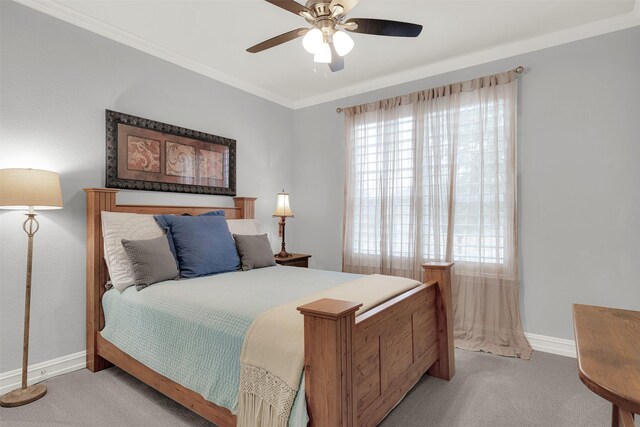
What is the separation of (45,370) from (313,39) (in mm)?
2886

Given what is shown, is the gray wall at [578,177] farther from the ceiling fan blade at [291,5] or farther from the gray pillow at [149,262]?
the gray pillow at [149,262]

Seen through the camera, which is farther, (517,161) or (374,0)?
(517,161)

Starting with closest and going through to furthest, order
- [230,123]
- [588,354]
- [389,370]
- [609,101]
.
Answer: [588,354] → [389,370] → [609,101] → [230,123]

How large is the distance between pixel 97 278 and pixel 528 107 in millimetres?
3801

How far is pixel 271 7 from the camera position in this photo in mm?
2480

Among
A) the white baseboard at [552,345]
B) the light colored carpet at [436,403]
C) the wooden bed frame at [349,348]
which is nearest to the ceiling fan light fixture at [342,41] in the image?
the wooden bed frame at [349,348]

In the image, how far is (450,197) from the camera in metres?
3.24

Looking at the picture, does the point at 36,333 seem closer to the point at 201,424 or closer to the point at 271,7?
the point at 201,424

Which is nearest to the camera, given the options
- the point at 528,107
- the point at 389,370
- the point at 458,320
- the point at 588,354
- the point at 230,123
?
the point at 588,354

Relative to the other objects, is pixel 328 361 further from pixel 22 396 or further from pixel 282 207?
pixel 282 207

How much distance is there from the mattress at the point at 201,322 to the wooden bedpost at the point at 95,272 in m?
0.10

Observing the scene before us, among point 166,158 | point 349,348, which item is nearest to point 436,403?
Answer: point 349,348

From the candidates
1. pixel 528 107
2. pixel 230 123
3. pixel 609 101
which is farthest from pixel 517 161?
pixel 230 123

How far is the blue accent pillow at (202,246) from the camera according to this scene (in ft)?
8.43
